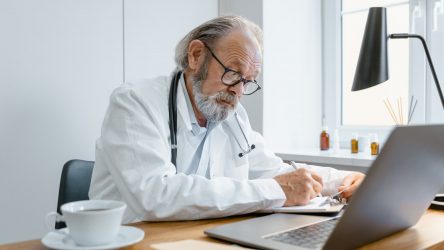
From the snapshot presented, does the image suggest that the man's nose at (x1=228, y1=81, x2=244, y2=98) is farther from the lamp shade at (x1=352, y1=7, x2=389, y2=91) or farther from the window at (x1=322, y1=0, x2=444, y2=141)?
the window at (x1=322, y1=0, x2=444, y2=141)

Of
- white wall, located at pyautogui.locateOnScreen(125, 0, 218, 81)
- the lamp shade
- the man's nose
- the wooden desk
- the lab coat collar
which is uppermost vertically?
white wall, located at pyautogui.locateOnScreen(125, 0, 218, 81)

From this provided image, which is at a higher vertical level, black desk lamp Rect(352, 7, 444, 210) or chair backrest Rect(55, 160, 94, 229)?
black desk lamp Rect(352, 7, 444, 210)

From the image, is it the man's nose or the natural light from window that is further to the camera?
the natural light from window

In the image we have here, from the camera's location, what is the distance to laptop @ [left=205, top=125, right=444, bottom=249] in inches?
27.8

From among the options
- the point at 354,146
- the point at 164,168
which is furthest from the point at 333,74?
the point at 164,168

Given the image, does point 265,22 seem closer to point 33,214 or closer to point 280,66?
point 280,66

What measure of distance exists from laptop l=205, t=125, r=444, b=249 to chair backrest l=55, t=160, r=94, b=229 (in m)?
0.74

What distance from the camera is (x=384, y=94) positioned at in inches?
100

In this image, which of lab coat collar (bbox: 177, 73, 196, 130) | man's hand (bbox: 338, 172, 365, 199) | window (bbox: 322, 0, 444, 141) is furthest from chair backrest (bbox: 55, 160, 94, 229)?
window (bbox: 322, 0, 444, 141)

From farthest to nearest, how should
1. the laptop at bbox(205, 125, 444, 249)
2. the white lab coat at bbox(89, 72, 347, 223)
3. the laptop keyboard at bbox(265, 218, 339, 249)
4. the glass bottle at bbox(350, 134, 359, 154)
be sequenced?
the glass bottle at bbox(350, 134, 359, 154) < the white lab coat at bbox(89, 72, 347, 223) < the laptop keyboard at bbox(265, 218, 339, 249) < the laptop at bbox(205, 125, 444, 249)

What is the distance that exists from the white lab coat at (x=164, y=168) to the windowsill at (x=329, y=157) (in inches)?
22.9

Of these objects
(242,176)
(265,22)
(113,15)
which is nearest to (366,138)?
(265,22)

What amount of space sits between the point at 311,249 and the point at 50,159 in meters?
1.45

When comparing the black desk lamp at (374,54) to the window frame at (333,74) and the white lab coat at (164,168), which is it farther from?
the window frame at (333,74)
